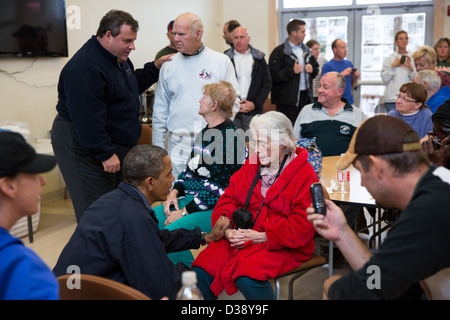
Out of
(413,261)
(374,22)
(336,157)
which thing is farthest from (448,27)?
(413,261)

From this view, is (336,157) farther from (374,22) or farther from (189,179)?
(374,22)

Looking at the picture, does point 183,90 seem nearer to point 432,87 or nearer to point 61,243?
point 61,243

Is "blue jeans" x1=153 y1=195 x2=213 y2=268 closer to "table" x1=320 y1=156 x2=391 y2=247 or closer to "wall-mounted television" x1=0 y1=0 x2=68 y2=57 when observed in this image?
"table" x1=320 y1=156 x2=391 y2=247

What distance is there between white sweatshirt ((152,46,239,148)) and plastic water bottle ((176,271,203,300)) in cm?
234

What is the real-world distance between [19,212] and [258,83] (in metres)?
4.65

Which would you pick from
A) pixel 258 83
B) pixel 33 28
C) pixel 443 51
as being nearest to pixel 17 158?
pixel 33 28

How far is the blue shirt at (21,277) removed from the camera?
3.77 ft

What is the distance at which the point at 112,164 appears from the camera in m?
2.87

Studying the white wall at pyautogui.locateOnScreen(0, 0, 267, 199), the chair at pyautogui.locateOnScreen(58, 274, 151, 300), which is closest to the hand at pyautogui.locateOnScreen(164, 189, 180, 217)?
the chair at pyautogui.locateOnScreen(58, 274, 151, 300)

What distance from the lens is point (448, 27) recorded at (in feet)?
27.0

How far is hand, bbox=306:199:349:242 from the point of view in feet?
5.64

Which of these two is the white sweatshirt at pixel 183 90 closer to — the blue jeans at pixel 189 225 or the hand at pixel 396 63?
the blue jeans at pixel 189 225

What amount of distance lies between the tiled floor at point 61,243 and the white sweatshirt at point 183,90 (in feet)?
3.38

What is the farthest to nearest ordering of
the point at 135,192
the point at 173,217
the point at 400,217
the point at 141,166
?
the point at 173,217 → the point at 141,166 → the point at 135,192 → the point at 400,217
